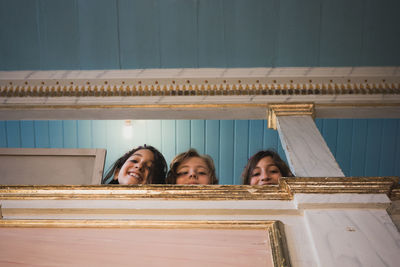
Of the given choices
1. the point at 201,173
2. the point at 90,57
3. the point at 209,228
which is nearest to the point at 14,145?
the point at 90,57

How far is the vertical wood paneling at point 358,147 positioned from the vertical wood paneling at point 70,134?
252 centimetres

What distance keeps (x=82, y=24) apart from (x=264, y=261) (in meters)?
2.26

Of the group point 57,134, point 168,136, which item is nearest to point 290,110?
point 168,136

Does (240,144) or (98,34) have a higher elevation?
(98,34)

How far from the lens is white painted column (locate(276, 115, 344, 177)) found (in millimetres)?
1567

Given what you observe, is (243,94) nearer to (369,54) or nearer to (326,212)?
(369,54)

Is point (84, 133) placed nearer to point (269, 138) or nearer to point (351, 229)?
point (269, 138)

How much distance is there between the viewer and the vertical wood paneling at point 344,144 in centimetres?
276

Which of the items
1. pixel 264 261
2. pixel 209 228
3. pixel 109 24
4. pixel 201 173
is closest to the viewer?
pixel 264 261

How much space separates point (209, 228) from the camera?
1156 mm

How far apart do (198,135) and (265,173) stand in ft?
3.31

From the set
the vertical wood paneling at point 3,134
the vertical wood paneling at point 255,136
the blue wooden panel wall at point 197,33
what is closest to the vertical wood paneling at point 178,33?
the blue wooden panel wall at point 197,33

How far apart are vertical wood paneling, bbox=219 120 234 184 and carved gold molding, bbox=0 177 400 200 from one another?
4.81 ft

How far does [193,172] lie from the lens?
6.33 ft
